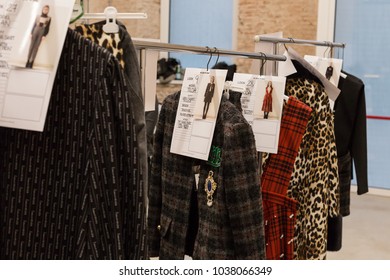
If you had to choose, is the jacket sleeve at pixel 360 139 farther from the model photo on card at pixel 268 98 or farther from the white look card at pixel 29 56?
the white look card at pixel 29 56

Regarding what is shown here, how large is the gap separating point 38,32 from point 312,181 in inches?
60.4

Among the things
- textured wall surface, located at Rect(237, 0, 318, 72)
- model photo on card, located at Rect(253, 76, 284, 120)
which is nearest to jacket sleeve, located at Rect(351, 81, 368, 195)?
model photo on card, located at Rect(253, 76, 284, 120)

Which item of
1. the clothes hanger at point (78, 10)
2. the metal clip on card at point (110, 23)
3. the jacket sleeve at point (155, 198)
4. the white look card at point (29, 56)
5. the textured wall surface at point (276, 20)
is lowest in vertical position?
the jacket sleeve at point (155, 198)

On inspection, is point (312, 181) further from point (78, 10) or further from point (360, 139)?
point (78, 10)

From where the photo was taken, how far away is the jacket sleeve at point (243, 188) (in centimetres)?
188

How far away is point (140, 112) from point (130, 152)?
0.49 ft

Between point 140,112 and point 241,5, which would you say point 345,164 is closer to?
point 140,112

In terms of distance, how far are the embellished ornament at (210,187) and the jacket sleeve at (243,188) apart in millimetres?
53

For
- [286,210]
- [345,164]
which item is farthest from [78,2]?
[345,164]

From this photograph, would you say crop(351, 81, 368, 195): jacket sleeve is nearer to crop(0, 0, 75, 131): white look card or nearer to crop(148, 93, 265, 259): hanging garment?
crop(148, 93, 265, 259): hanging garment

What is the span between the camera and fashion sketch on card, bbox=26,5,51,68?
1.24 m

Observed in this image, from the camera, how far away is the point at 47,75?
4.01 ft

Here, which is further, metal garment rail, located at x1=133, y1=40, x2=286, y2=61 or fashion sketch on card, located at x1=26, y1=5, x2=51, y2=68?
metal garment rail, located at x1=133, y1=40, x2=286, y2=61

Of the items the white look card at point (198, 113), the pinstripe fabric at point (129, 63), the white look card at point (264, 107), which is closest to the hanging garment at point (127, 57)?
the pinstripe fabric at point (129, 63)
